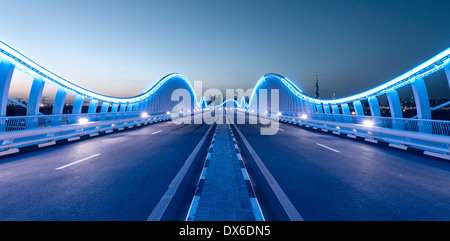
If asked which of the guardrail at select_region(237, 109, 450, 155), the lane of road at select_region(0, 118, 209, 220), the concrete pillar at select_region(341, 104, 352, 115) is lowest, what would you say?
the lane of road at select_region(0, 118, 209, 220)

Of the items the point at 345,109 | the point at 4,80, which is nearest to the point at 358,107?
the point at 345,109

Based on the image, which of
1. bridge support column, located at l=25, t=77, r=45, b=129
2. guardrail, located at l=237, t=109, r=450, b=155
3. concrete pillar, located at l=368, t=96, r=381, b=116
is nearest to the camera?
guardrail, located at l=237, t=109, r=450, b=155

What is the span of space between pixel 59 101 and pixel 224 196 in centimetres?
1490

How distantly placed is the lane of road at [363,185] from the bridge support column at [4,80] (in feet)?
38.6

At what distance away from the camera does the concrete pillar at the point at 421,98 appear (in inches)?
368

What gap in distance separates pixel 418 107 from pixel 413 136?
2.93 meters

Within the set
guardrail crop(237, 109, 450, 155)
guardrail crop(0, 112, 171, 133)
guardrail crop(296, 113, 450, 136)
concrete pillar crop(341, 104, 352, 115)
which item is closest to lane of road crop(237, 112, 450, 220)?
guardrail crop(237, 109, 450, 155)

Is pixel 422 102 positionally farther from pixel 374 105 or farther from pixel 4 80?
pixel 4 80

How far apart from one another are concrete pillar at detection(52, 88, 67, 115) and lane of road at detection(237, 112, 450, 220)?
13913 millimetres

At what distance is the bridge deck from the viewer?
9.91 ft

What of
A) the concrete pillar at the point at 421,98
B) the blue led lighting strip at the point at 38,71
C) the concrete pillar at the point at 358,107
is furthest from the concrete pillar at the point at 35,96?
the concrete pillar at the point at 358,107

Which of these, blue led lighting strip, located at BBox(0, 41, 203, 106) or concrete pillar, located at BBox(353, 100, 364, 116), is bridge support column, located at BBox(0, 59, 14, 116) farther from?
concrete pillar, located at BBox(353, 100, 364, 116)
